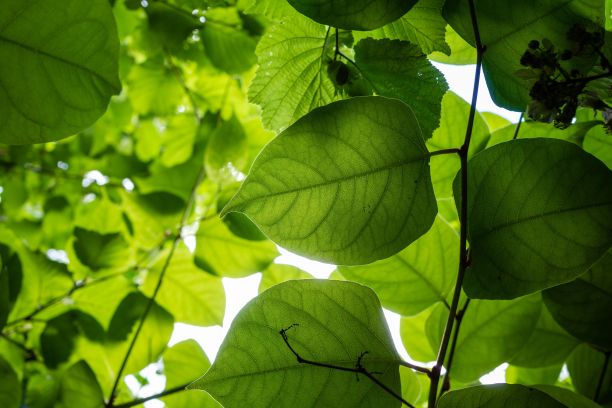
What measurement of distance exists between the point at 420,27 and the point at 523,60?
141 mm

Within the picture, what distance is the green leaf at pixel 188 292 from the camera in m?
1.01

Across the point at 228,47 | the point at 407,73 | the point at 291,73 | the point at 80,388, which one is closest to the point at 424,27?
the point at 407,73

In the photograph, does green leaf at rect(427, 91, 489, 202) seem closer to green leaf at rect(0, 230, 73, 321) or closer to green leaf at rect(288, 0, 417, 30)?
green leaf at rect(288, 0, 417, 30)

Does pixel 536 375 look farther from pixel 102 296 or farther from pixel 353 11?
pixel 102 296

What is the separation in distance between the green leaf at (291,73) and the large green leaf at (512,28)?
6.7 inches

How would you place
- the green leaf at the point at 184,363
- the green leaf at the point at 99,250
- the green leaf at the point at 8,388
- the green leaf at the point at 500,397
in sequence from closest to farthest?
the green leaf at the point at 500,397, the green leaf at the point at 8,388, the green leaf at the point at 184,363, the green leaf at the point at 99,250

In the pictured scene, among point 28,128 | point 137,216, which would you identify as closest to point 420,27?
point 28,128

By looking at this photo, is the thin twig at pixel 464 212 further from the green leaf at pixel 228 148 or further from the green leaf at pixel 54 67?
the green leaf at pixel 228 148

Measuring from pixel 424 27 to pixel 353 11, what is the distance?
13 cm

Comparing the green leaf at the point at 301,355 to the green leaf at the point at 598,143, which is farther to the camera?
the green leaf at the point at 598,143

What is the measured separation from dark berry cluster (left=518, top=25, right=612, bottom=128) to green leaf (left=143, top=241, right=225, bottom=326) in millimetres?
694

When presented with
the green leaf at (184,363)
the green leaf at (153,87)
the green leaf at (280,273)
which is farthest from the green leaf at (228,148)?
the green leaf at (153,87)

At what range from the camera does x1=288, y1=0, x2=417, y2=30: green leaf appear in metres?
0.48

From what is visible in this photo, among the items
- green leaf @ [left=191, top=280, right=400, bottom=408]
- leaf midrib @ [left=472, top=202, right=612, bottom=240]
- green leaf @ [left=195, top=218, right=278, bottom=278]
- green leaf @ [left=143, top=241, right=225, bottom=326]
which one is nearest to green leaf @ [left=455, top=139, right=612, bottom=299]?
leaf midrib @ [left=472, top=202, right=612, bottom=240]
